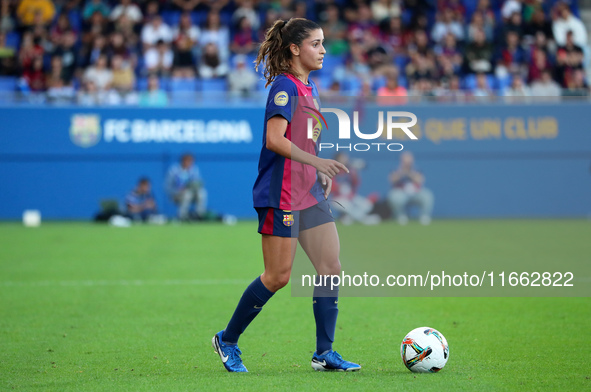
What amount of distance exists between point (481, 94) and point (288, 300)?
466 inches

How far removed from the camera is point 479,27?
67.2 feet

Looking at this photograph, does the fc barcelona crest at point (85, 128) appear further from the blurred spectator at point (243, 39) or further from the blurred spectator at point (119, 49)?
the blurred spectator at point (243, 39)

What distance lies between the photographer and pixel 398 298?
7910 mm

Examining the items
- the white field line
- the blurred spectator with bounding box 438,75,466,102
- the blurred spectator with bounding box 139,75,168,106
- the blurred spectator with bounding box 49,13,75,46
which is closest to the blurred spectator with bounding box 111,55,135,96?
the blurred spectator with bounding box 139,75,168,106

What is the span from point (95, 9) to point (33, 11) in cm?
158

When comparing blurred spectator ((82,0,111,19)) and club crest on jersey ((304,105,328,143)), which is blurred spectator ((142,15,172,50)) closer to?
blurred spectator ((82,0,111,19))

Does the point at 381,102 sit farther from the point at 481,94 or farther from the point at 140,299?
the point at 140,299

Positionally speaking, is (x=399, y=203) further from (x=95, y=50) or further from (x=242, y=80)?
(x=95, y=50)

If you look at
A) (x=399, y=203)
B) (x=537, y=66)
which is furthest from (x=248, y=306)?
(x=537, y=66)

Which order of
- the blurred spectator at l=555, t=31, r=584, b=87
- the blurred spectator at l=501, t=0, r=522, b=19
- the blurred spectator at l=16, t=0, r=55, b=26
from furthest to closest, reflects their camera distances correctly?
the blurred spectator at l=501, t=0, r=522, b=19
the blurred spectator at l=16, t=0, r=55, b=26
the blurred spectator at l=555, t=31, r=584, b=87

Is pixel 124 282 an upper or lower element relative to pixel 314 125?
→ lower

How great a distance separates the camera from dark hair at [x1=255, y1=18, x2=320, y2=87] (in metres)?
4.51

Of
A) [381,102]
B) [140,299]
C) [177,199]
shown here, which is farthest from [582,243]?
[177,199]

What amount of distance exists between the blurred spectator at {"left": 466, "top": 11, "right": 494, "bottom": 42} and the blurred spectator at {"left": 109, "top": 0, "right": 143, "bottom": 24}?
8718mm
